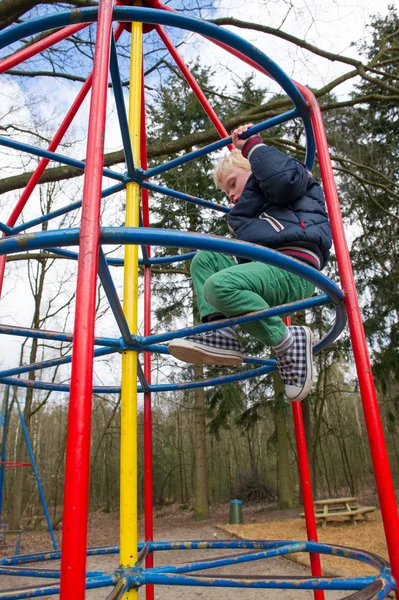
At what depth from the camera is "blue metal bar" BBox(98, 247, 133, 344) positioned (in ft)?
2.94

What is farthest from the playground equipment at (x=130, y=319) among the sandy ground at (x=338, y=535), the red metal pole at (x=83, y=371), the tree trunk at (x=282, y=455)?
the tree trunk at (x=282, y=455)

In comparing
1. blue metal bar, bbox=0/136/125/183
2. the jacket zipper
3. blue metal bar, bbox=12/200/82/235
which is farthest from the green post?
the jacket zipper

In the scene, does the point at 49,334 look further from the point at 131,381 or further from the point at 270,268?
the point at 270,268

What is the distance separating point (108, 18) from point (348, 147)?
4.43m

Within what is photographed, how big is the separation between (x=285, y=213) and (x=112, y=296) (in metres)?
0.54

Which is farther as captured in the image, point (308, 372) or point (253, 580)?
point (308, 372)

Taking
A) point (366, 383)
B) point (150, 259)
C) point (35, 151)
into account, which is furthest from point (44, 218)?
point (366, 383)

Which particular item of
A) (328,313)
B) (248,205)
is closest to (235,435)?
(328,313)

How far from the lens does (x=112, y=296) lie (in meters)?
1.06

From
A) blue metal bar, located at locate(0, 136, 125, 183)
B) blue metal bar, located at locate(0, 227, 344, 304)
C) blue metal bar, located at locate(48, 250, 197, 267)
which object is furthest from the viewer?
blue metal bar, located at locate(48, 250, 197, 267)

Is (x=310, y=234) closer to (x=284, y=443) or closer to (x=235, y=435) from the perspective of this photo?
(x=284, y=443)

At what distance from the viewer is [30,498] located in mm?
11305

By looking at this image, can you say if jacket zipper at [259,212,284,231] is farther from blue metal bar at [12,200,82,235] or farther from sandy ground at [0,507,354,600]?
sandy ground at [0,507,354,600]

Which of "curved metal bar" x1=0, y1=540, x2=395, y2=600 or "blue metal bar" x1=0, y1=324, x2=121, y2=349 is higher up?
"blue metal bar" x1=0, y1=324, x2=121, y2=349
